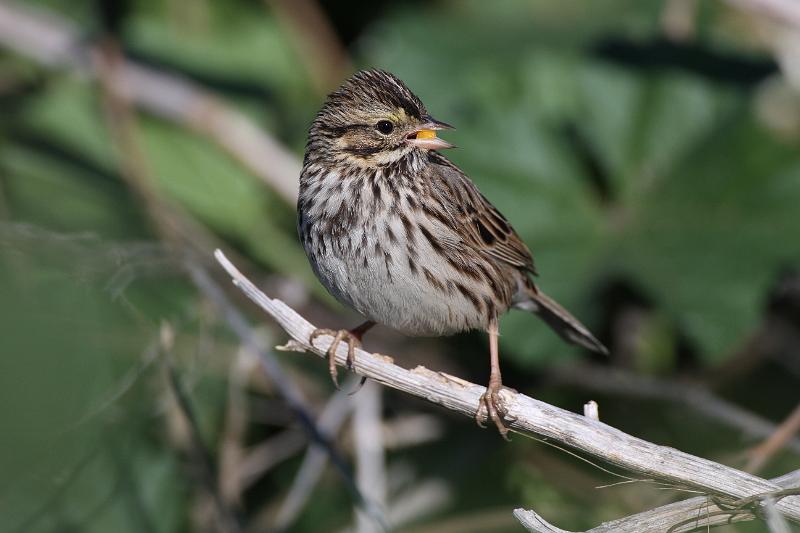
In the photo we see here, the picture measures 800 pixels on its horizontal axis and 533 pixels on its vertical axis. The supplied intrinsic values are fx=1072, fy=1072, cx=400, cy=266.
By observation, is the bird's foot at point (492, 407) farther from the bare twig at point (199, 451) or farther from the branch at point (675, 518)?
the bare twig at point (199, 451)

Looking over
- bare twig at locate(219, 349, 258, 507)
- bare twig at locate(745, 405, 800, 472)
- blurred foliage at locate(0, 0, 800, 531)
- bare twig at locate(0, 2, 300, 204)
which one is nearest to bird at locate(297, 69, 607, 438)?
blurred foliage at locate(0, 0, 800, 531)

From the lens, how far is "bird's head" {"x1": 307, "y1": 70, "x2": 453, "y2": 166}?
317cm

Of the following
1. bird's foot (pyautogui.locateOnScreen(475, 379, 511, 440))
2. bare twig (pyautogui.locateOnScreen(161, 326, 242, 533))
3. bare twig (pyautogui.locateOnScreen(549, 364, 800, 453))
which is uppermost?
bare twig (pyautogui.locateOnScreen(549, 364, 800, 453))

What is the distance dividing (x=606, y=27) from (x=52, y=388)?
178 inches

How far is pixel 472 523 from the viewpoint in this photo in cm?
400

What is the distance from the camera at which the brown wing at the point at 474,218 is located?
3352mm

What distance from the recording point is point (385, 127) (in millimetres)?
3195

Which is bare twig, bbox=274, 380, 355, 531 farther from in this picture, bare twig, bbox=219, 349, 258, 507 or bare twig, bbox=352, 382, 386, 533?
bare twig, bbox=219, 349, 258, 507

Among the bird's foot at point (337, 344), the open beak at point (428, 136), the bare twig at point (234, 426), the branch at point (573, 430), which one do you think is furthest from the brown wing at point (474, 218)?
the bare twig at point (234, 426)

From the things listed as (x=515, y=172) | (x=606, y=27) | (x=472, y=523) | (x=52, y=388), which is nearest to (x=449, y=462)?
(x=472, y=523)

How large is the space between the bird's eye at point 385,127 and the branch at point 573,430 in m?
0.76

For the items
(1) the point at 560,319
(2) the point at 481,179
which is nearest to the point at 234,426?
(1) the point at 560,319

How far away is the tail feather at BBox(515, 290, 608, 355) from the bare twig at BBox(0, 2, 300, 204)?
5.42ft

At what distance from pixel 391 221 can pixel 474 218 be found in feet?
1.42
